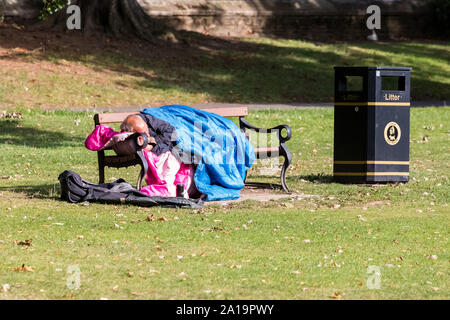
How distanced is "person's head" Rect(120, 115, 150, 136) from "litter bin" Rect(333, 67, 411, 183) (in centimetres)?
259

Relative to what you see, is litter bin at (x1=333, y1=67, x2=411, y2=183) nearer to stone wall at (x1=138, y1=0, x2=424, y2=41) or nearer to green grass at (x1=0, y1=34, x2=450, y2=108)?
green grass at (x1=0, y1=34, x2=450, y2=108)

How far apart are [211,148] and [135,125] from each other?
0.91 meters

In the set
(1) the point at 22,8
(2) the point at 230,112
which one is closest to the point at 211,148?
(2) the point at 230,112

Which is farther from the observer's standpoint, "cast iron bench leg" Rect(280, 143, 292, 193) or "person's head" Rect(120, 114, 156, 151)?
"cast iron bench leg" Rect(280, 143, 292, 193)

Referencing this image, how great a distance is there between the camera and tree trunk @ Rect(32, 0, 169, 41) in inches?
945

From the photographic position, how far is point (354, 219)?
845cm

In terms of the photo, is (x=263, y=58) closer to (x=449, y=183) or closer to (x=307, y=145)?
(x=307, y=145)

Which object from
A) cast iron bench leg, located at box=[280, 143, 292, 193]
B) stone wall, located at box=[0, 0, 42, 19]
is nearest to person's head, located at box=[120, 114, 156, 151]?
cast iron bench leg, located at box=[280, 143, 292, 193]

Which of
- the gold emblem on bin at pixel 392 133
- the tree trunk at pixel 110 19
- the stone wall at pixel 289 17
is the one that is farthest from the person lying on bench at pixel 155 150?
the stone wall at pixel 289 17

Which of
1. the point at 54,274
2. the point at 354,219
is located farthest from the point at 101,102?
the point at 54,274

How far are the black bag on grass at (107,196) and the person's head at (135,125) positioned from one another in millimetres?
664

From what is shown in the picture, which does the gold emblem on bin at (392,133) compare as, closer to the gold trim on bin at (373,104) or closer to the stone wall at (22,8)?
the gold trim on bin at (373,104)

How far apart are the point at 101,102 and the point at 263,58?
6785 millimetres

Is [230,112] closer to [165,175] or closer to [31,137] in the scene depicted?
[165,175]
